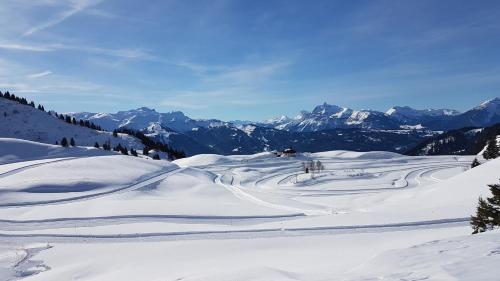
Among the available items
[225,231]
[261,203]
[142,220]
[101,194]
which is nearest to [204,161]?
[101,194]

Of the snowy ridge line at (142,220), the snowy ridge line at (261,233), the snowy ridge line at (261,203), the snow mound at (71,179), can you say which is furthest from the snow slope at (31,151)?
the snowy ridge line at (261,233)

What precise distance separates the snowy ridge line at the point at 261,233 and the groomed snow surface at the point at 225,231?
0.23 feet

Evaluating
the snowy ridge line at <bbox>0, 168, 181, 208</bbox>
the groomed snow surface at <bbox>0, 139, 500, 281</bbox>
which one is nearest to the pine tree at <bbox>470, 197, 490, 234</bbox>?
the groomed snow surface at <bbox>0, 139, 500, 281</bbox>

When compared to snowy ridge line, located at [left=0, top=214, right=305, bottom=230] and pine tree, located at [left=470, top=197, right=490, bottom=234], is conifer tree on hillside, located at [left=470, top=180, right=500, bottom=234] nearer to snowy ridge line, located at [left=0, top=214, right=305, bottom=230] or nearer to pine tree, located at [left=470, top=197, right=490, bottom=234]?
pine tree, located at [left=470, top=197, right=490, bottom=234]

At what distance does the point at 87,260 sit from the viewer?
22.4 m

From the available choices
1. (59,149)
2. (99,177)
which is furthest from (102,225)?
(59,149)

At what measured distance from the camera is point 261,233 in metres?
25.7

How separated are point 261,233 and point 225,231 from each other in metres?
2.68

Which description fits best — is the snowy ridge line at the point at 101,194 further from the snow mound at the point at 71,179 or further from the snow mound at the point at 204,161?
the snow mound at the point at 204,161

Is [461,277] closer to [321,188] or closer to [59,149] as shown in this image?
[321,188]

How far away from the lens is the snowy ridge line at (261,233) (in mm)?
24455

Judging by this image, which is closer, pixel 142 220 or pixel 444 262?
pixel 444 262

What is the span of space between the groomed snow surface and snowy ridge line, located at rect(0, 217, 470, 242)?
0.07 metres

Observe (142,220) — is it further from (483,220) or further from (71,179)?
(71,179)
